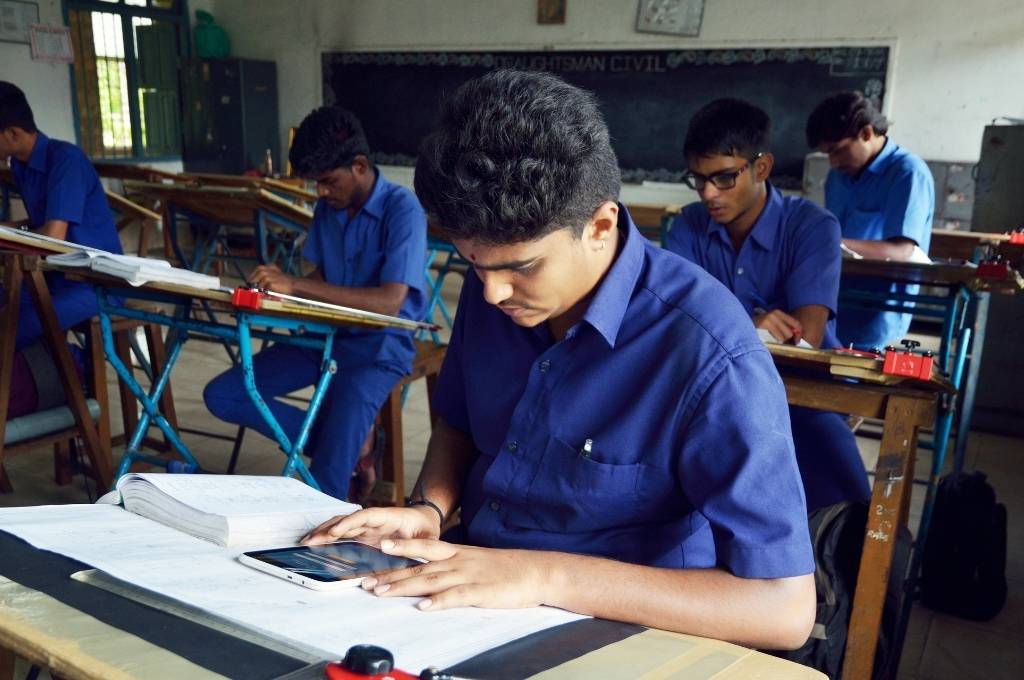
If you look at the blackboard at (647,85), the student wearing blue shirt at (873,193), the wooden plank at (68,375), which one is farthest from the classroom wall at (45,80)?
the student wearing blue shirt at (873,193)

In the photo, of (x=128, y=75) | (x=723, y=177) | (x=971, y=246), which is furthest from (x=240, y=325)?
(x=128, y=75)

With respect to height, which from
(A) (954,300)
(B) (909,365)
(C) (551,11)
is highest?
(C) (551,11)

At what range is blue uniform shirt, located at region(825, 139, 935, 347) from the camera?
3164mm

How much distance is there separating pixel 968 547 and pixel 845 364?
1031 millimetres

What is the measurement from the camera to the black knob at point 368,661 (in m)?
0.62

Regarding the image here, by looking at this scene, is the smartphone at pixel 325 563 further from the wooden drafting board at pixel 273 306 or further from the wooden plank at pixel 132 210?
the wooden plank at pixel 132 210

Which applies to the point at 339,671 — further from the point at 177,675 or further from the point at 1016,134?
the point at 1016,134

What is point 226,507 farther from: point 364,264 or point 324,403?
point 364,264

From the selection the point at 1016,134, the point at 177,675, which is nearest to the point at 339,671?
the point at 177,675

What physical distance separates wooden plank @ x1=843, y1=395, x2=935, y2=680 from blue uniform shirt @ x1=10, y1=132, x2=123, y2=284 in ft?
8.52

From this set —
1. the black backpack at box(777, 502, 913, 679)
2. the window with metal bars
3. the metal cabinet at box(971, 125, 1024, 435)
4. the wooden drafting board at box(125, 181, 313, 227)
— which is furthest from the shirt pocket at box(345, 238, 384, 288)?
the window with metal bars

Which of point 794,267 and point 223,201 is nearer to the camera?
point 794,267

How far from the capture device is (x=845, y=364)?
1625mm

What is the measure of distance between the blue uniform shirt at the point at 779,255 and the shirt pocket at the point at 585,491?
1274 millimetres
